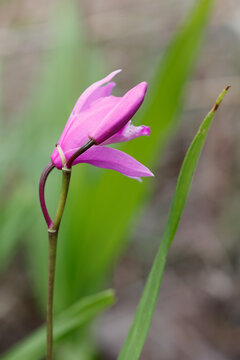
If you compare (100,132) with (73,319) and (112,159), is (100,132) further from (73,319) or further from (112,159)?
(73,319)

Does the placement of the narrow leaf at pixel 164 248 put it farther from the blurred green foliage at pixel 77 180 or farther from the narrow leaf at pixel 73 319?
the blurred green foliage at pixel 77 180

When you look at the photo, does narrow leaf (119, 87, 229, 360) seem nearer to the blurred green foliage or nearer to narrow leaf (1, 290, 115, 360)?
narrow leaf (1, 290, 115, 360)

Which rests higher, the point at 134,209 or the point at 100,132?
A: the point at 100,132

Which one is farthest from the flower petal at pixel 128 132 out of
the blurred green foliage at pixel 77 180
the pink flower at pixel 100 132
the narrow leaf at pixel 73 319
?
the blurred green foliage at pixel 77 180

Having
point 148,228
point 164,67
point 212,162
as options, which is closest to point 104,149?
point 164,67

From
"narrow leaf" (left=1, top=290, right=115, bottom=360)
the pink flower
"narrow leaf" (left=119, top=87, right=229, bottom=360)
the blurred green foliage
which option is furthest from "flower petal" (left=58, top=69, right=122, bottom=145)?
the blurred green foliage

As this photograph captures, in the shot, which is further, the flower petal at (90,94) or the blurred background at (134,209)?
the blurred background at (134,209)

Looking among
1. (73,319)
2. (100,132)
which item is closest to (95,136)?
(100,132)
